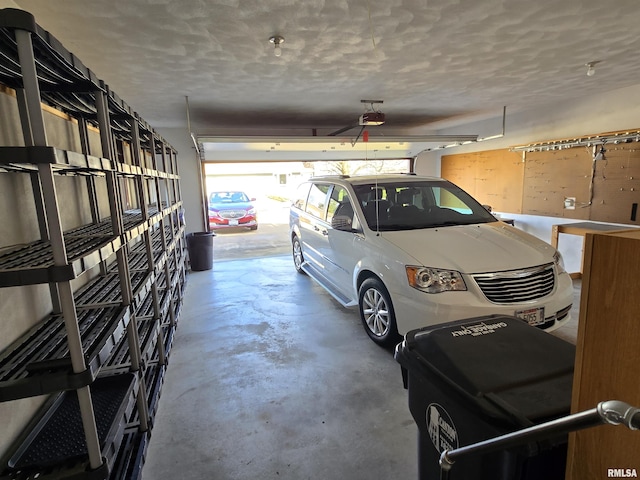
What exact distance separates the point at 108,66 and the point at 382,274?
3114 millimetres

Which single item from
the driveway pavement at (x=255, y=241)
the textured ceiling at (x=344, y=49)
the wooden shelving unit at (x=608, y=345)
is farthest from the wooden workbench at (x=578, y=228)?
the driveway pavement at (x=255, y=241)

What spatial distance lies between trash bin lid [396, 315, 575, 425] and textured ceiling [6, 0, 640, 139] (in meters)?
2.00

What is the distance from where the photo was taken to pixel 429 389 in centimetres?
124

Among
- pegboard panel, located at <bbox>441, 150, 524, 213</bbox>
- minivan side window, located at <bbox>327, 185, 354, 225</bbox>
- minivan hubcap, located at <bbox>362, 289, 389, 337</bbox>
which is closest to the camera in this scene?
minivan hubcap, located at <bbox>362, 289, 389, 337</bbox>

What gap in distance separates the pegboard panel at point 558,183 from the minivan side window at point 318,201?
3800 mm

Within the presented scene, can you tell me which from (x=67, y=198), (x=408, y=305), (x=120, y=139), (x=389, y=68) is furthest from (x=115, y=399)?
(x=389, y=68)

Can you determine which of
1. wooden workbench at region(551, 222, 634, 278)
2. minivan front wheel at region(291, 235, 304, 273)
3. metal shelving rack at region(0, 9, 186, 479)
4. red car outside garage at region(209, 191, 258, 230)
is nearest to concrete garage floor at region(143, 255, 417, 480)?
metal shelving rack at region(0, 9, 186, 479)

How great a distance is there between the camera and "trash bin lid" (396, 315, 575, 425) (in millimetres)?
979

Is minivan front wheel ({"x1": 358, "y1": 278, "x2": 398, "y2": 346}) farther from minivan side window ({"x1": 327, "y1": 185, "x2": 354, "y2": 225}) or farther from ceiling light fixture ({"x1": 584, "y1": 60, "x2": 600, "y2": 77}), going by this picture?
ceiling light fixture ({"x1": 584, "y1": 60, "x2": 600, "y2": 77})

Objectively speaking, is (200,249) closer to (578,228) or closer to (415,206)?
(415,206)

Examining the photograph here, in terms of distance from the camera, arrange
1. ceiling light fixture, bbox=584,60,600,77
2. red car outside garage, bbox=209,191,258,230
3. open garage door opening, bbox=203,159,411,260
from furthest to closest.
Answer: red car outside garage, bbox=209,191,258,230 → open garage door opening, bbox=203,159,411,260 → ceiling light fixture, bbox=584,60,600,77

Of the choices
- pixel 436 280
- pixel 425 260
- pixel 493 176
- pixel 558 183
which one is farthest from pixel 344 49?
pixel 493 176

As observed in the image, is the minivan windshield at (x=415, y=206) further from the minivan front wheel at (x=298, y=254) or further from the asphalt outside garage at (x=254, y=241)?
the asphalt outside garage at (x=254, y=241)

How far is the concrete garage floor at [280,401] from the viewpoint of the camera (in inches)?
73.8
